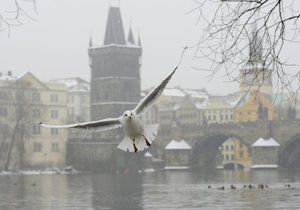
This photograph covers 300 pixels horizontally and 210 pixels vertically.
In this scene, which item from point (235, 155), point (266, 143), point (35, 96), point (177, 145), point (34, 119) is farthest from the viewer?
point (235, 155)

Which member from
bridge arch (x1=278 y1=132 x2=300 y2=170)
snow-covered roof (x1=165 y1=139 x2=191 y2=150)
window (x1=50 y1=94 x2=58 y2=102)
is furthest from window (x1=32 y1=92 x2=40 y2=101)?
bridge arch (x1=278 y1=132 x2=300 y2=170)

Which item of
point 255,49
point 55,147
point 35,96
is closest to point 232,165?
point 55,147

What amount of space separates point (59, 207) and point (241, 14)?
74.5ft

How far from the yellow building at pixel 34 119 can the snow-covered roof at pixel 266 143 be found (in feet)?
75.5

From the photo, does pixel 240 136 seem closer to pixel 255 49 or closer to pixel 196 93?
pixel 196 93

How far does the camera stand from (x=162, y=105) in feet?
449

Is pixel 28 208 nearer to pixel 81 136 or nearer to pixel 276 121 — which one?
pixel 276 121

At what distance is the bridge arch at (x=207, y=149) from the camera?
88.9 m

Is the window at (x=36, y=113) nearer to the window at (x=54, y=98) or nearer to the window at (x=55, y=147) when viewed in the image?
the window at (x=55, y=147)

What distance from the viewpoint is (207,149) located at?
311 ft

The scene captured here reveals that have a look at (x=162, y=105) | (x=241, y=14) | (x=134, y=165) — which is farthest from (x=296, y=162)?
(x=241, y=14)

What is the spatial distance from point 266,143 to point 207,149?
42.9 ft

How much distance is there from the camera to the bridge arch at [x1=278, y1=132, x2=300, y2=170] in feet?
269

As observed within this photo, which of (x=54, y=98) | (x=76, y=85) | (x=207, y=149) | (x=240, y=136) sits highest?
(x=76, y=85)
